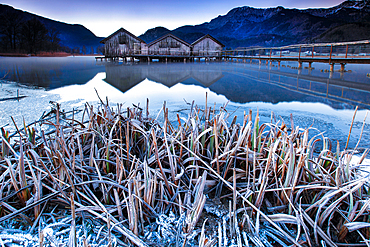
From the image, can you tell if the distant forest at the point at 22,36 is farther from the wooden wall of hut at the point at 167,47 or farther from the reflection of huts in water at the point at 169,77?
the reflection of huts in water at the point at 169,77

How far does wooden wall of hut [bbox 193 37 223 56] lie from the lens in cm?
2803

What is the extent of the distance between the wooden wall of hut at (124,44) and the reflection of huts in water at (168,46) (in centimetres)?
141

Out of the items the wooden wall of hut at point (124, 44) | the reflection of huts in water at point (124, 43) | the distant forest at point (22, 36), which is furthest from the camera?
the distant forest at point (22, 36)

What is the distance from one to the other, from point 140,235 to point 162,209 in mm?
189

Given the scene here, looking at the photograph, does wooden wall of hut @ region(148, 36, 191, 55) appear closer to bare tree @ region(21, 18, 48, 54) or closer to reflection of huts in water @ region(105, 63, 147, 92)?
reflection of huts in water @ region(105, 63, 147, 92)

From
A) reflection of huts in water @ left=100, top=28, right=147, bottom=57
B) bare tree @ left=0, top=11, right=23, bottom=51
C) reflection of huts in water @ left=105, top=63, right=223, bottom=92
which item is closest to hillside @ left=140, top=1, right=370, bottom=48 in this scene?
reflection of huts in water @ left=100, top=28, right=147, bottom=57

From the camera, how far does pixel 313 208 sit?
44.9 inches

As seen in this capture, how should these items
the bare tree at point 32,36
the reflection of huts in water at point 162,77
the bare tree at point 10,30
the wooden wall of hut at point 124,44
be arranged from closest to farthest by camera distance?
the reflection of huts in water at point 162,77, the wooden wall of hut at point 124,44, the bare tree at point 10,30, the bare tree at point 32,36

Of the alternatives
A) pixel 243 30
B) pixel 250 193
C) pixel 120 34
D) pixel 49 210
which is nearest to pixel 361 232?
pixel 250 193

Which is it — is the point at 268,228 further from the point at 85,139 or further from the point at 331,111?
the point at 331,111

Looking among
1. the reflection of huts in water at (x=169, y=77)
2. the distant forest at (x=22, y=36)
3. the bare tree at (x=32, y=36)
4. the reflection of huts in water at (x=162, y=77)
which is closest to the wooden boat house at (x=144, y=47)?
the reflection of huts in water at (x=162, y=77)

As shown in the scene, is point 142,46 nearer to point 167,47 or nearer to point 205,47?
point 167,47

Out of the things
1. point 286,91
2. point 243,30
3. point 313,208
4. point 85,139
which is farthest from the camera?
point 243,30

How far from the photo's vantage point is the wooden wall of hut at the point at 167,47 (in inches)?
1045
